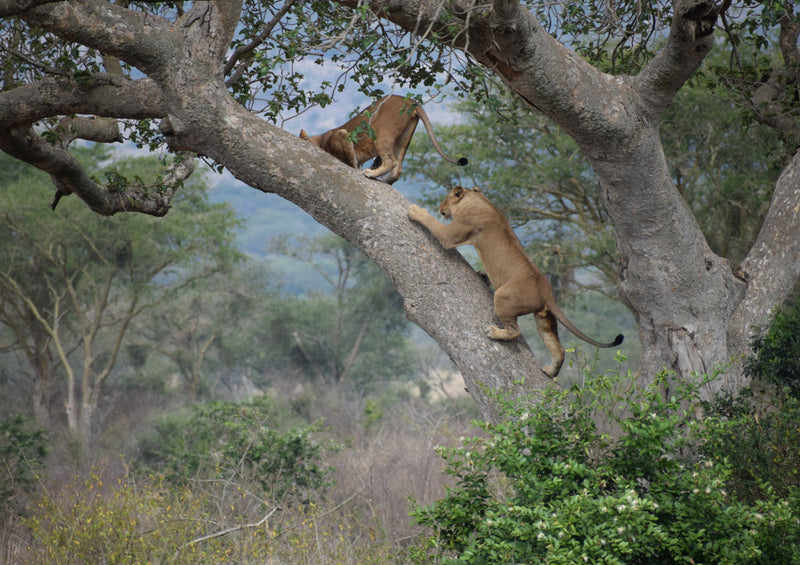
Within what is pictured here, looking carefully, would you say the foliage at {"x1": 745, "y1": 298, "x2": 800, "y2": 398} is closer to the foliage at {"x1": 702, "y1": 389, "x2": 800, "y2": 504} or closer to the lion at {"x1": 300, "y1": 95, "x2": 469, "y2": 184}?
the foliage at {"x1": 702, "y1": 389, "x2": 800, "y2": 504}

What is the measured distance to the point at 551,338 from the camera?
15.4ft

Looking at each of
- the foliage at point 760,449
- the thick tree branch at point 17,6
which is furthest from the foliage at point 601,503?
the thick tree branch at point 17,6

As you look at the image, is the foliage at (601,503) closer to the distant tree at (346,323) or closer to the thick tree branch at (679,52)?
the thick tree branch at (679,52)

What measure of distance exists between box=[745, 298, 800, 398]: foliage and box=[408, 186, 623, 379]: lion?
1.25 metres

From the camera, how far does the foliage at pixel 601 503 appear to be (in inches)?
125

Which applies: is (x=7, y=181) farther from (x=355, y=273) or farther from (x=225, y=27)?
(x=225, y=27)

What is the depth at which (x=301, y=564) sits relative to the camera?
4.57 metres

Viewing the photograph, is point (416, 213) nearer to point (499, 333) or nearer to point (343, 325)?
point (499, 333)

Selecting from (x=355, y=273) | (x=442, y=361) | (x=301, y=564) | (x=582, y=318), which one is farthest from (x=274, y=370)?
(x=301, y=564)

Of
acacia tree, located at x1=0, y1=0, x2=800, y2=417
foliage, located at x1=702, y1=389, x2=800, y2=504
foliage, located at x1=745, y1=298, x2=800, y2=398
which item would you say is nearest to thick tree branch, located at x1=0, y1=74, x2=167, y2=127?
acacia tree, located at x1=0, y1=0, x2=800, y2=417

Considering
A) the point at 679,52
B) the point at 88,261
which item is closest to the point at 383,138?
the point at 679,52

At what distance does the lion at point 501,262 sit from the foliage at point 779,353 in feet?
4.10

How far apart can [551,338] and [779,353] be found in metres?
1.71

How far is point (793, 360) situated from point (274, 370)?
938 inches
